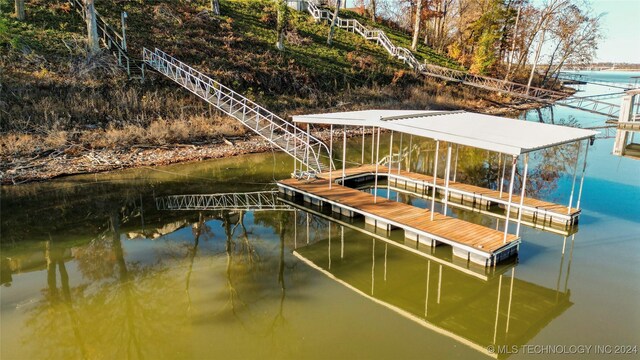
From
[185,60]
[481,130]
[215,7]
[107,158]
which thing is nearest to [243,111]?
[107,158]

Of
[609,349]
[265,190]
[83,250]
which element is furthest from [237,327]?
[265,190]

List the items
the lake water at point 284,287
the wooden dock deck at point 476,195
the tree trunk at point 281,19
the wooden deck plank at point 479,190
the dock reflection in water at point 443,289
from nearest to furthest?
1. the lake water at point 284,287
2. the dock reflection in water at point 443,289
3. the wooden dock deck at point 476,195
4. the wooden deck plank at point 479,190
5. the tree trunk at point 281,19

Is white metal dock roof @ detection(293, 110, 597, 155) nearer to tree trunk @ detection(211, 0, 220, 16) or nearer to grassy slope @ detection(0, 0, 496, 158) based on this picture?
grassy slope @ detection(0, 0, 496, 158)

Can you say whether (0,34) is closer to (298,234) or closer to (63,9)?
(63,9)

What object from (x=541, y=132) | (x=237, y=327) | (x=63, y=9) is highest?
(x=63, y=9)

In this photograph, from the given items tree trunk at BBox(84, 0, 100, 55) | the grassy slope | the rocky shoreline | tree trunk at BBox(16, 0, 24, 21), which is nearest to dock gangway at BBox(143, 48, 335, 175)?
the grassy slope

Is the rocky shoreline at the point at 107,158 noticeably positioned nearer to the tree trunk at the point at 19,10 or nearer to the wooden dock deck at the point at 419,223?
the wooden dock deck at the point at 419,223

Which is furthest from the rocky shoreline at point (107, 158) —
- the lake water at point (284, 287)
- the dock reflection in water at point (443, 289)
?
the dock reflection in water at point (443, 289)
